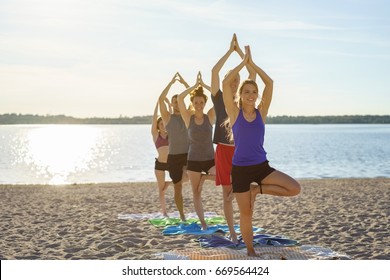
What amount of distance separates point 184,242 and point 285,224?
2211 mm

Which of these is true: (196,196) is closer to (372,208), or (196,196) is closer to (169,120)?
(169,120)

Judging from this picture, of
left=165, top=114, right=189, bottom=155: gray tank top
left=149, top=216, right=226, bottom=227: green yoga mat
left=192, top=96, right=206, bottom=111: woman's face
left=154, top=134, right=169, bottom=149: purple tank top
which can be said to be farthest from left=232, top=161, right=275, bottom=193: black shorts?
left=154, top=134, right=169, bottom=149: purple tank top

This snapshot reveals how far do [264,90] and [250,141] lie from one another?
0.66m

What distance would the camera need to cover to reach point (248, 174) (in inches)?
243

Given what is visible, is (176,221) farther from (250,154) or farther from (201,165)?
(250,154)

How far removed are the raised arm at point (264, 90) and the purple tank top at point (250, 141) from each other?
0.89 ft

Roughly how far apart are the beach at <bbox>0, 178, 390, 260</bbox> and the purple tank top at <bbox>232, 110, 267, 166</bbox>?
1.73 metres

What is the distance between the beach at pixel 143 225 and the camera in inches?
287

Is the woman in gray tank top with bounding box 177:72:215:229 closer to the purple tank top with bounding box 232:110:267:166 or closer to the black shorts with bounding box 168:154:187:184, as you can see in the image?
the black shorts with bounding box 168:154:187:184

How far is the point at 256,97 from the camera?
6.22 meters

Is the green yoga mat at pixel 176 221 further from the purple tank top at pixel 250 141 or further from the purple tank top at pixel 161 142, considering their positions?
the purple tank top at pixel 250 141

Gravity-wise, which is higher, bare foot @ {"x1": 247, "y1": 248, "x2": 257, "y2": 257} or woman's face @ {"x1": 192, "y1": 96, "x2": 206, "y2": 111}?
woman's face @ {"x1": 192, "y1": 96, "x2": 206, "y2": 111}

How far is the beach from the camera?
729 centimetres
